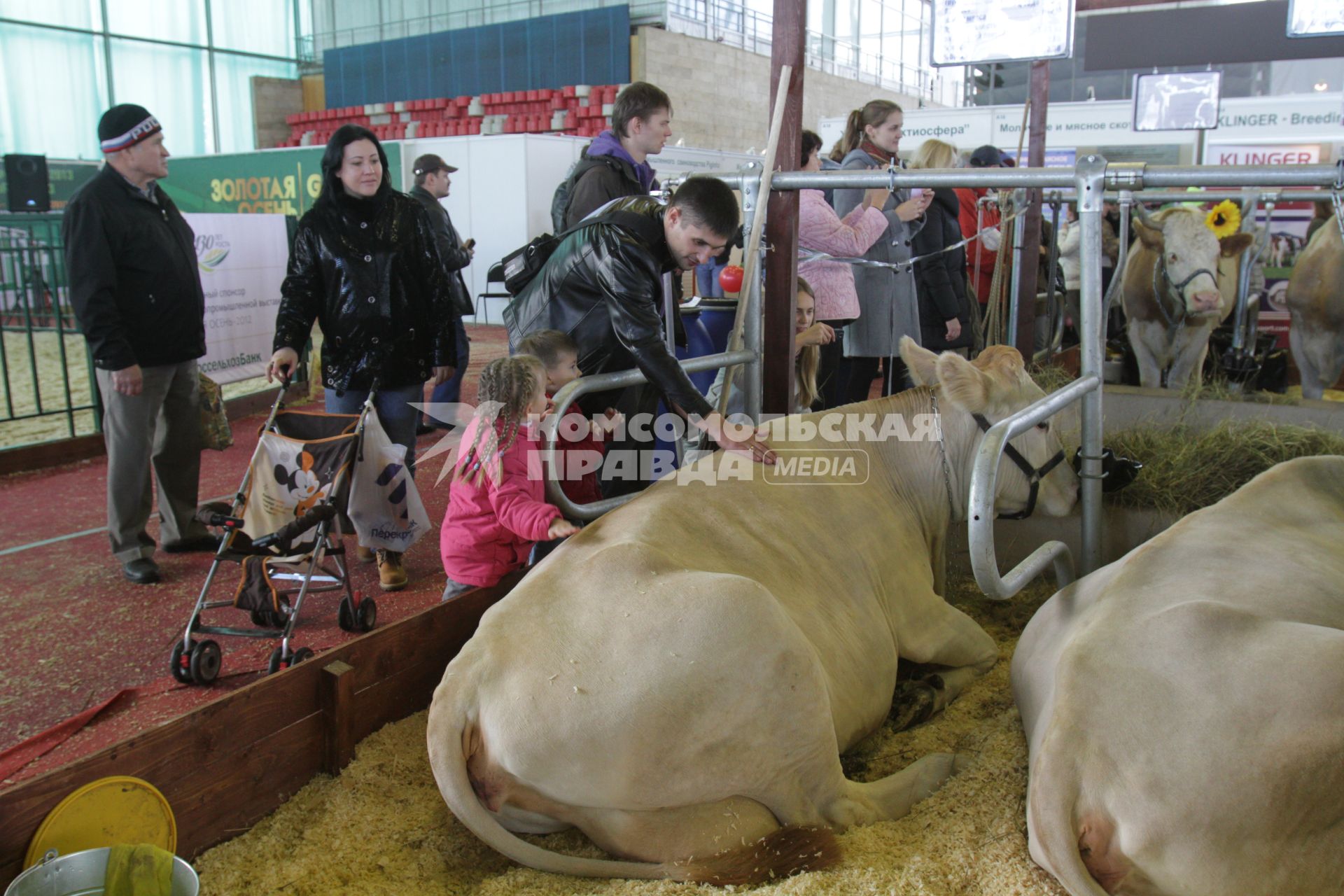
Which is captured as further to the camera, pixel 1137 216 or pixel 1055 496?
pixel 1137 216

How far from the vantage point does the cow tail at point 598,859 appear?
2068 millimetres

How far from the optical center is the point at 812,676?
2.31 meters

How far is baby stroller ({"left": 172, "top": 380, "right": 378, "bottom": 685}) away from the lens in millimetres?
3484

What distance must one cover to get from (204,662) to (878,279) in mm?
3738

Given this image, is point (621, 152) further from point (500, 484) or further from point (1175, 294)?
point (1175, 294)

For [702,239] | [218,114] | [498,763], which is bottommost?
[498,763]

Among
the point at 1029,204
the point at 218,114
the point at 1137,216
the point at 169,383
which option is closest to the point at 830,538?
the point at 169,383

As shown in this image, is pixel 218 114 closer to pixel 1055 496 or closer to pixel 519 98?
pixel 519 98

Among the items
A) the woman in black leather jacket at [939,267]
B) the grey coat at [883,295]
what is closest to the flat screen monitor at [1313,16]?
the woman in black leather jacket at [939,267]

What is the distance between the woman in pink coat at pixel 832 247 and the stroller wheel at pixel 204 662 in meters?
2.69

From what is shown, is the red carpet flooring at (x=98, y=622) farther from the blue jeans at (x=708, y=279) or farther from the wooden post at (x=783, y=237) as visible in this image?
the blue jeans at (x=708, y=279)

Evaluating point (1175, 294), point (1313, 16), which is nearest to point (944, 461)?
point (1175, 294)

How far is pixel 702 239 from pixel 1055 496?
1497mm

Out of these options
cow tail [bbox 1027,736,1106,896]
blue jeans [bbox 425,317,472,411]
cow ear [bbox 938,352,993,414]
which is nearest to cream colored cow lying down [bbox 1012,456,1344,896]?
cow tail [bbox 1027,736,1106,896]
